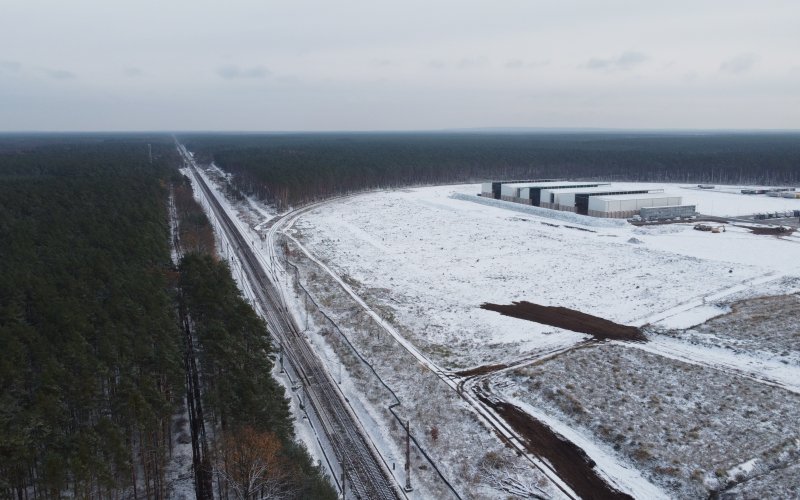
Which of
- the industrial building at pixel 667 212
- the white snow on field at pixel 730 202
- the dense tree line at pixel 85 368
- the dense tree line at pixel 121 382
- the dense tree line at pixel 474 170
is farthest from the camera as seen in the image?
the dense tree line at pixel 474 170

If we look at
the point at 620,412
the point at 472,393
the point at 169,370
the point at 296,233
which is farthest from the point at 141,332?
the point at 296,233

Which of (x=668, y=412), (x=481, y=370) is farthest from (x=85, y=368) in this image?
(x=668, y=412)

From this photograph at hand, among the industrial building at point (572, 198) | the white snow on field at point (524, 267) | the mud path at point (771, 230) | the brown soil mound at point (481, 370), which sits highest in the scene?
the industrial building at point (572, 198)

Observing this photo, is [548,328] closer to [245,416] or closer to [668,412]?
[668,412]

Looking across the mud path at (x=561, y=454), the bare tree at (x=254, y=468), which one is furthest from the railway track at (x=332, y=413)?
the mud path at (x=561, y=454)

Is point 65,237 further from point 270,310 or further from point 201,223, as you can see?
point 201,223

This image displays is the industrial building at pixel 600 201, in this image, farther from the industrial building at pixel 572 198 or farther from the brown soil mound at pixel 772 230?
the brown soil mound at pixel 772 230
